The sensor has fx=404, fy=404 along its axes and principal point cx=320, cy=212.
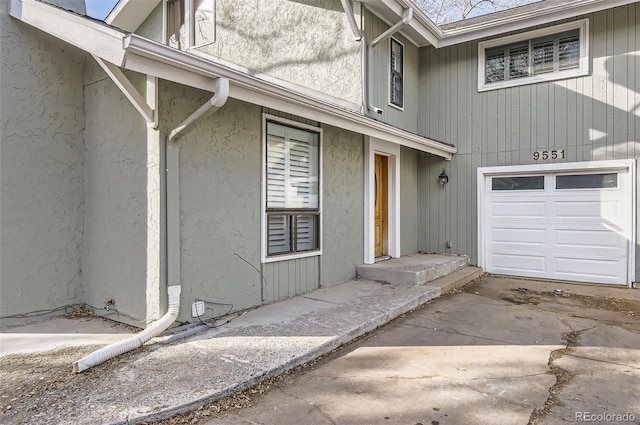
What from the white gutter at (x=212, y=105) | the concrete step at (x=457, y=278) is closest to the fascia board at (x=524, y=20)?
the concrete step at (x=457, y=278)

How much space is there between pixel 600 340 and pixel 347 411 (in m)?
3.21

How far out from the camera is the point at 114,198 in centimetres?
454

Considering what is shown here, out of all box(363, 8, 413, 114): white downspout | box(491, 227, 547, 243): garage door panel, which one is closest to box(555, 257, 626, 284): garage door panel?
box(491, 227, 547, 243): garage door panel

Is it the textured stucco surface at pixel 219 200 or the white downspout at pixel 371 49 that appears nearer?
the textured stucco surface at pixel 219 200

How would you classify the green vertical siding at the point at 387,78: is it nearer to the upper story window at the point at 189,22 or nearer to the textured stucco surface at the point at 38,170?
the upper story window at the point at 189,22

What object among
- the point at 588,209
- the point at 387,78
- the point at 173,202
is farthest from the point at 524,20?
the point at 173,202

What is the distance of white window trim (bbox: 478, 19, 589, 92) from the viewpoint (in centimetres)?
719

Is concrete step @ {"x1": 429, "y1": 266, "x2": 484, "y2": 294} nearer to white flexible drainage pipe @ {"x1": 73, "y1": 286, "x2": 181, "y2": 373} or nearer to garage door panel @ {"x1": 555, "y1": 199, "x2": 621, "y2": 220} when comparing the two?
garage door panel @ {"x1": 555, "y1": 199, "x2": 621, "y2": 220}

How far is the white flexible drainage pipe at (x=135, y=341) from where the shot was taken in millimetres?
3225

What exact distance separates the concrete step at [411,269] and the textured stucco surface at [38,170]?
4.19 m

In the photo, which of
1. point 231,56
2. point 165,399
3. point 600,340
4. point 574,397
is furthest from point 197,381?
point 231,56

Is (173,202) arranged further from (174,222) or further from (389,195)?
(389,195)

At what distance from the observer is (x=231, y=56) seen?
22.5 ft

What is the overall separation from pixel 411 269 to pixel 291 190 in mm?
2423
